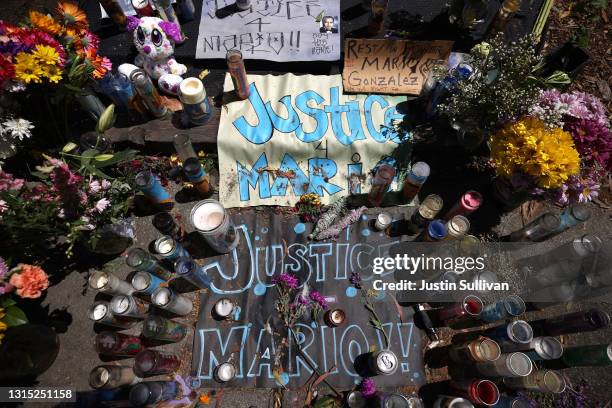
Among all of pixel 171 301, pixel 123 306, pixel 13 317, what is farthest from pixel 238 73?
pixel 13 317

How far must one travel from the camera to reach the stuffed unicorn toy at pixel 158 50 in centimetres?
268

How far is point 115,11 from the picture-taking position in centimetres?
308

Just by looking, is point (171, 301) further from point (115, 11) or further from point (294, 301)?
point (115, 11)

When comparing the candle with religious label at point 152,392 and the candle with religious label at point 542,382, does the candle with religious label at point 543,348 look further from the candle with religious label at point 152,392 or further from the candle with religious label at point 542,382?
the candle with religious label at point 152,392

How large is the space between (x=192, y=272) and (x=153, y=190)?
2.52 ft

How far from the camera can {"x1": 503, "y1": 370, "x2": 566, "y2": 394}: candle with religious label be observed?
2.05 m

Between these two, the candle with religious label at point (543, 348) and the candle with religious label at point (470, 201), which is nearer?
the candle with religious label at point (543, 348)

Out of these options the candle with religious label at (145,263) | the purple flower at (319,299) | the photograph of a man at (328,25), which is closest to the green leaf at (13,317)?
the candle with religious label at (145,263)

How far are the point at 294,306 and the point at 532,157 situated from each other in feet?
6.31

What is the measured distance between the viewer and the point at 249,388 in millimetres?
2383

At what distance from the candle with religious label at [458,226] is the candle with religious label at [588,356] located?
105 cm

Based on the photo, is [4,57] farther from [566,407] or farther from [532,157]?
[566,407]

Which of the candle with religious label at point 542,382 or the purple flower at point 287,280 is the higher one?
the purple flower at point 287,280

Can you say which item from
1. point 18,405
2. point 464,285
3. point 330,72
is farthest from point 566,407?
point 18,405
